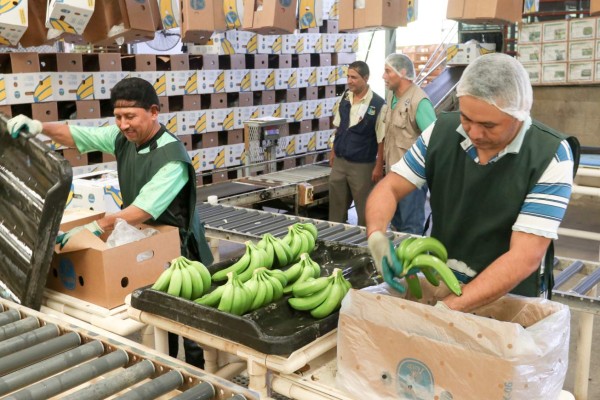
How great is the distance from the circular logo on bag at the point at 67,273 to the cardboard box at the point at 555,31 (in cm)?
666

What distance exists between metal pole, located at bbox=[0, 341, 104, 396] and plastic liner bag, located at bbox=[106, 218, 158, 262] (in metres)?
0.58

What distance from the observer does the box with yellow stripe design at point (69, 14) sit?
13.7ft

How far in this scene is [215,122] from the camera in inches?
313

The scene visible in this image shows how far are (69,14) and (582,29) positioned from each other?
5613mm

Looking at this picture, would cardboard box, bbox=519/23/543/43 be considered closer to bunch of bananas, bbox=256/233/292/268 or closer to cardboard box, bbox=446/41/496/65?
cardboard box, bbox=446/41/496/65

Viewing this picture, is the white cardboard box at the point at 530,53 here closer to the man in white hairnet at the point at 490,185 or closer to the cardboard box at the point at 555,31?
the cardboard box at the point at 555,31

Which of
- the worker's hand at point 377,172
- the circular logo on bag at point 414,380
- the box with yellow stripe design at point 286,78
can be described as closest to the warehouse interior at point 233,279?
the circular logo on bag at point 414,380

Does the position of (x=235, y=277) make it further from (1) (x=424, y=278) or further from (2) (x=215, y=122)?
(2) (x=215, y=122)

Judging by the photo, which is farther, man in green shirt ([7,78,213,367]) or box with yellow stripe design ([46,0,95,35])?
box with yellow stripe design ([46,0,95,35])

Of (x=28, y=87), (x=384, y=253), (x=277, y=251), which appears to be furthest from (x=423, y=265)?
(x=28, y=87)

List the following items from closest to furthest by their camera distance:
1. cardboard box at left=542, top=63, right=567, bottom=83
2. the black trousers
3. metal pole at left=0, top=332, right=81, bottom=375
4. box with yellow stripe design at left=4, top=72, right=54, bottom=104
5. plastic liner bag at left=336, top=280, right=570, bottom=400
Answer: plastic liner bag at left=336, top=280, right=570, bottom=400
metal pole at left=0, top=332, right=81, bottom=375
the black trousers
box with yellow stripe design at left=4, top=72, right=54, bottom=104
cardboard box at left=542, top=63, right=567, bottom=83


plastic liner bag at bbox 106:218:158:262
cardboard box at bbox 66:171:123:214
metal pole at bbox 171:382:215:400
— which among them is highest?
plastic liner bag at bbox 106:218:158:262

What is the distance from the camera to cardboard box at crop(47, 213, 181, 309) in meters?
2.17

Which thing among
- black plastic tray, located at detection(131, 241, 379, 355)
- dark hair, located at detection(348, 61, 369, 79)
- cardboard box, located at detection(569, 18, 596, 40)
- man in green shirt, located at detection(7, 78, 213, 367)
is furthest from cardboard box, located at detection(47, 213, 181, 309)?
cardboard box, located at detection(569, 18, 596, 40)
